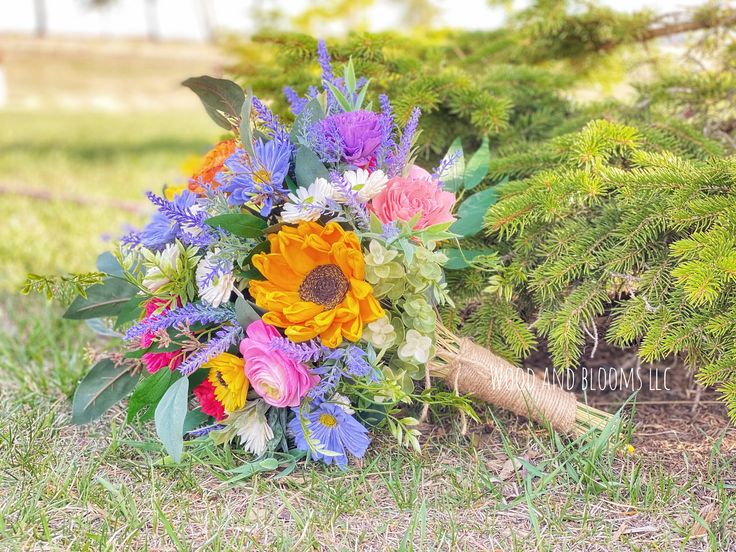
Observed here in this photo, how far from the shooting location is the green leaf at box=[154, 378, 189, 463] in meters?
1.50

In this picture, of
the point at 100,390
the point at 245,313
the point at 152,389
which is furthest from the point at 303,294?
the point at 100,390

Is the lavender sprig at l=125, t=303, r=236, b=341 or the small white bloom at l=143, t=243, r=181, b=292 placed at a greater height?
the small white bloom at l=143, t=243, r=181, b=292

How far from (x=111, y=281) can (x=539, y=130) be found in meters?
1.56

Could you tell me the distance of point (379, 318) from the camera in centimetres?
147

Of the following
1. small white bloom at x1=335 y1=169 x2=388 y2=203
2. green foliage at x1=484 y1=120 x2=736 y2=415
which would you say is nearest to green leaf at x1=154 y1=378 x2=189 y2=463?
small white bloom at x1=335 y1=169 x2=388 y2=203

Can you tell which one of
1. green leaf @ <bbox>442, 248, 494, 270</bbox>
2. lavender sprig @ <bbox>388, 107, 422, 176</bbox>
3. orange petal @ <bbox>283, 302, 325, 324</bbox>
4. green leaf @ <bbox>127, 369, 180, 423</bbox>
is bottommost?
green leaf @ <bbox>127, 369, 180, 423</bbox>

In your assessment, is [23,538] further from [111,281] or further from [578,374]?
[578,374]

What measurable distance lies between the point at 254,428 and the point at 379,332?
39 cm

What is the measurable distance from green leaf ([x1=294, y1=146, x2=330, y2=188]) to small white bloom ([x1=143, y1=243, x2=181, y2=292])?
345mm

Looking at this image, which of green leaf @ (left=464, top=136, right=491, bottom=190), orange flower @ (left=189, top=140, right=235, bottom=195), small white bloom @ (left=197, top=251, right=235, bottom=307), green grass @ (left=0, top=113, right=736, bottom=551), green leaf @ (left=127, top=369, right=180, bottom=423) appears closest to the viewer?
green grass @ (left=0, top=113, right=736, bottom=551)

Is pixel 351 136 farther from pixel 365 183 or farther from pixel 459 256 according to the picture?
pixel 459 256

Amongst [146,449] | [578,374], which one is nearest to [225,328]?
[146,449]

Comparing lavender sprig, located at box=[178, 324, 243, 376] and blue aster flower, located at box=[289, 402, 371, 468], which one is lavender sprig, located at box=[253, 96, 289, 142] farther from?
blue aster flower, located at box=[289, 402, 371, 468]

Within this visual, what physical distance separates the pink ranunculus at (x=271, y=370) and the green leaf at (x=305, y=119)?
45 cm
